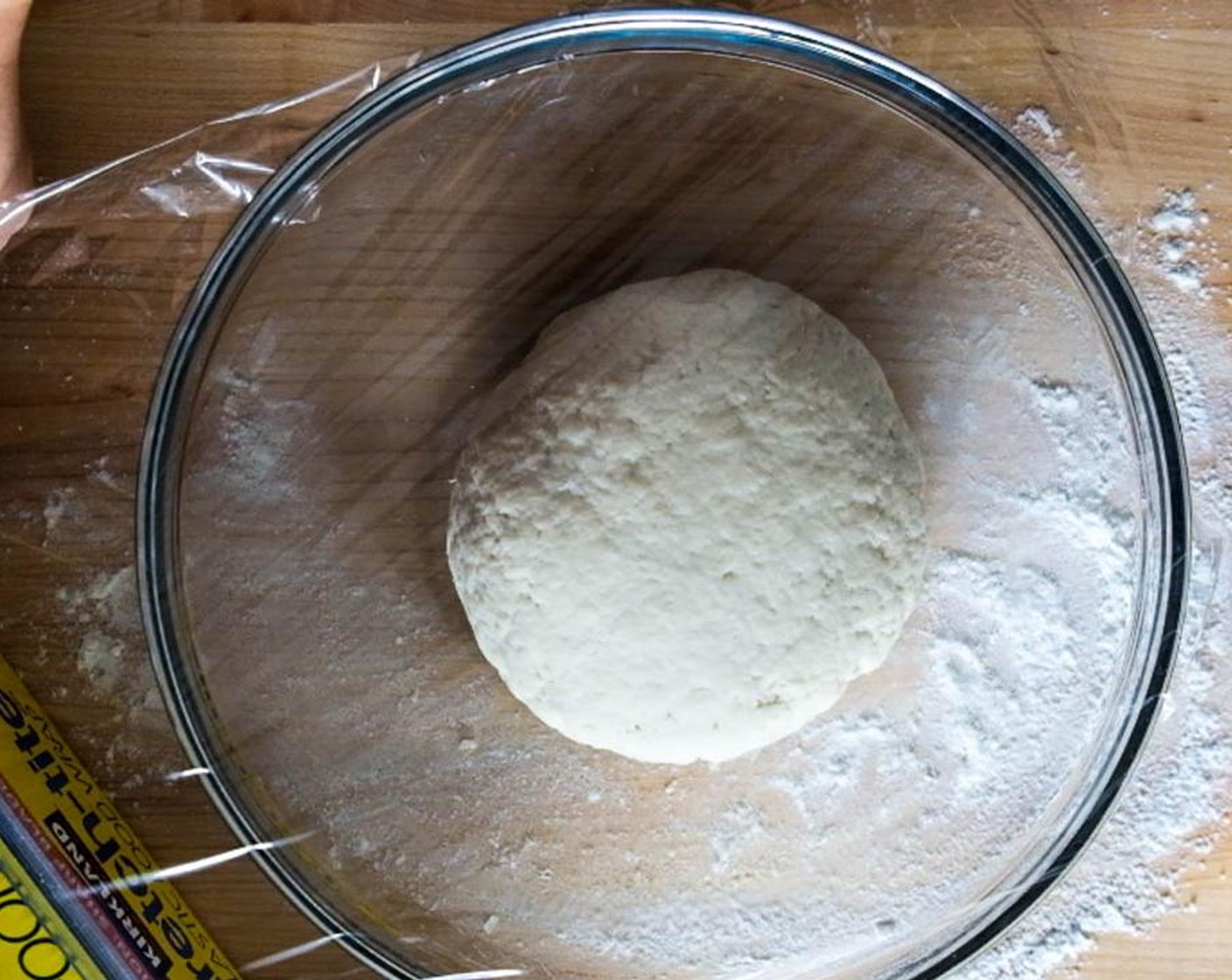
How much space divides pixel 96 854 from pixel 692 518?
0.41 meters

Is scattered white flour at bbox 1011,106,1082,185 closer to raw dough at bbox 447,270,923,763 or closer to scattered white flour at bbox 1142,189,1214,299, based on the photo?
scattered white flour at bbox 1142,189,1214,299

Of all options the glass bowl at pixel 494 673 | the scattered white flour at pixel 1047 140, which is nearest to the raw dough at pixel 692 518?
the glass bowl at pixel 494 673

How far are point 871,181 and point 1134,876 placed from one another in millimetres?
466

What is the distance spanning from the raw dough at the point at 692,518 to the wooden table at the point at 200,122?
22 cm

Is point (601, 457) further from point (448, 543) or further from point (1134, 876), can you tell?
point (1134, 876)

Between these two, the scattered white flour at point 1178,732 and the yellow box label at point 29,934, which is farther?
A: the scattered white flour at point 1178,732

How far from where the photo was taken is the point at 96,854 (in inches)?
30.2

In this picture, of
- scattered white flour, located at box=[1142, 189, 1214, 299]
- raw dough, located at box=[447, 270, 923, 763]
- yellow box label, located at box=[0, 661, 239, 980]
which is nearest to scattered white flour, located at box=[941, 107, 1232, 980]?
scattered white flour, located at box=[1142, 189, 1214, 299]

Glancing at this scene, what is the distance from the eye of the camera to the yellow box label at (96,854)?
0.74 m

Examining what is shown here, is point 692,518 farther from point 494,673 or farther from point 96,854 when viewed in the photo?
point 96,854

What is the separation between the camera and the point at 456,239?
0.80 metres

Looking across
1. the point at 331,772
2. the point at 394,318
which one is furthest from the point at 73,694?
the point at 394,318

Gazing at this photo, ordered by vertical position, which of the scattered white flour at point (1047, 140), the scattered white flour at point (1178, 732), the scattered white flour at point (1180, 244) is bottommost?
the scattered white flour at point (1178, 732)

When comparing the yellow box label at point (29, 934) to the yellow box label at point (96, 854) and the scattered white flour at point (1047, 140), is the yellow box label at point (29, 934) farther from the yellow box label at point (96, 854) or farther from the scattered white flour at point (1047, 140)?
the scattered white flour at point (1047, 140)
